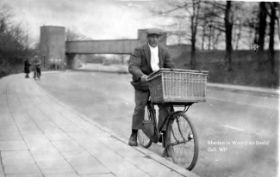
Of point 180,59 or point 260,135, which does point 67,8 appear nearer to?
point 180,59

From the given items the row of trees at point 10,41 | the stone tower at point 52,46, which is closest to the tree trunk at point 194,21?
the stone tower at point 52,46

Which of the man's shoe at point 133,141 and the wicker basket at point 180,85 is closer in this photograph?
the wicker basket at point 180,85

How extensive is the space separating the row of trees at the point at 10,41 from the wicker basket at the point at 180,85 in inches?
56.7

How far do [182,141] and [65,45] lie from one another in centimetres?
209

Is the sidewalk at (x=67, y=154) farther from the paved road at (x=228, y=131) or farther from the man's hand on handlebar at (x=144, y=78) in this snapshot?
the man's hand on handlebar at (x=144, y=78)

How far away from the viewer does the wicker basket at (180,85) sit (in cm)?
366

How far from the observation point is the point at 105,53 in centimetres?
515

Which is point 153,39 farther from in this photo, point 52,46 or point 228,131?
point 228,131

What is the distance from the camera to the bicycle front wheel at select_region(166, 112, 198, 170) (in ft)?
12.3

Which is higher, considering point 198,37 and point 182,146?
point 198,37

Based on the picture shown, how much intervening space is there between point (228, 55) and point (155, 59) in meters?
3.78

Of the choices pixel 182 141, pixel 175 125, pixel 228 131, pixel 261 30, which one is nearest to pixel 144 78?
pixel 175 125

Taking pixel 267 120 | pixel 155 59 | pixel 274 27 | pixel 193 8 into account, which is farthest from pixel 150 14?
pixel 267 120

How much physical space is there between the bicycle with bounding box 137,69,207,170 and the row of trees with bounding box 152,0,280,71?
167 cm
